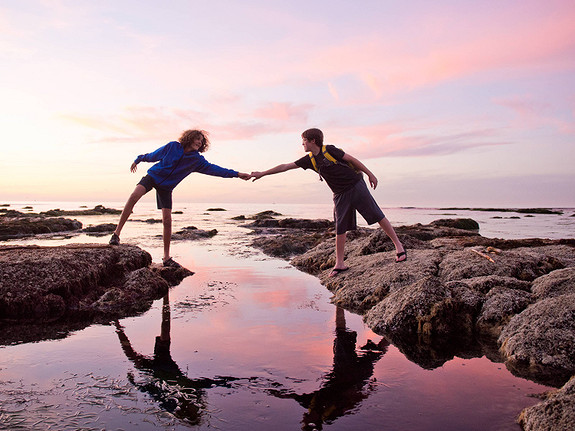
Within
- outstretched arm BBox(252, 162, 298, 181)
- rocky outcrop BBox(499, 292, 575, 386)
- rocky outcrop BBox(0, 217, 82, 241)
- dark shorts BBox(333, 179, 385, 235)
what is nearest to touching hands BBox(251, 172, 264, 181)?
outstretched arm BBox(252, 162, 298, 181)

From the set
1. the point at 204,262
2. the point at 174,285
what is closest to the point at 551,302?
the point at 174,285

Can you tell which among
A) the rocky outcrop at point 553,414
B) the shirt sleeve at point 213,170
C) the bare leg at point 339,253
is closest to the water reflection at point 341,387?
the rocky outcrop at point 553,414

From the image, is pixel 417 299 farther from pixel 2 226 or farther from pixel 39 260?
pixel 2 226

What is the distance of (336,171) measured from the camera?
8117mm

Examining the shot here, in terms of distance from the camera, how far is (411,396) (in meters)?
3.33

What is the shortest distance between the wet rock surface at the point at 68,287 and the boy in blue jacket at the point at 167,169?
3.29 feet

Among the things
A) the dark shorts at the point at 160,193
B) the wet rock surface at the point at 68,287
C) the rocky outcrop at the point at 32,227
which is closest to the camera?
the wet rock surface at the point at 68,287

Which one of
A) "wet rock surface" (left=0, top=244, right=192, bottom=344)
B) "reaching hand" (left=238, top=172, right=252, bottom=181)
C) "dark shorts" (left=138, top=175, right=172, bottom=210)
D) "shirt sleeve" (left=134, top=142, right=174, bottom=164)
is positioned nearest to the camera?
"wet rock surface" (left=0, top=244, right=192, bottom=344)

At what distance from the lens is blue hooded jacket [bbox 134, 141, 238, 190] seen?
28.0 feet

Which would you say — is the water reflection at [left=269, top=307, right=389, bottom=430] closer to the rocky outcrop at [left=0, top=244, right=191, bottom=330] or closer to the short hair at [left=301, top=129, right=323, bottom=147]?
the rocky outcrop at [left=0, top=244, right=191, bottom=330]

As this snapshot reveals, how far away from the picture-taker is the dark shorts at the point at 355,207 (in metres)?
8.10

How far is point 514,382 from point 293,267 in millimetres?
7120

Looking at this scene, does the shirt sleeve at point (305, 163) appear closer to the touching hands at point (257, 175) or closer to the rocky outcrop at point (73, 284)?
the touching hands at point (257, 175)

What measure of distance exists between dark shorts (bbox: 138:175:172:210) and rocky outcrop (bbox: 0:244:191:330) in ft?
4.50
